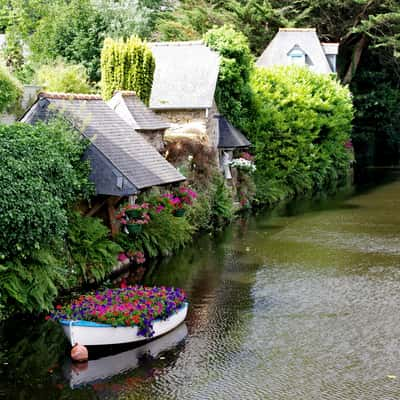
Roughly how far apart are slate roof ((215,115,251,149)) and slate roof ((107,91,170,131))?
5750 mm

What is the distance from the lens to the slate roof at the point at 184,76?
28969 millimetres

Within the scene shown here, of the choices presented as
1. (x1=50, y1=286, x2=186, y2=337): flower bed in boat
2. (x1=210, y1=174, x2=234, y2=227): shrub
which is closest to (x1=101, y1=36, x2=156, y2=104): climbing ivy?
(x1=210, y1=174, x2=234, y2=227): shrub

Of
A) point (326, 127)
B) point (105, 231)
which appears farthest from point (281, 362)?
point (326, 127)

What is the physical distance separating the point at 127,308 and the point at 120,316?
29cm

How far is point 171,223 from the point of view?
22578mm

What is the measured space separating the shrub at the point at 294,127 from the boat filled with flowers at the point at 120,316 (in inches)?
762

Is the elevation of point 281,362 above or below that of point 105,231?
below

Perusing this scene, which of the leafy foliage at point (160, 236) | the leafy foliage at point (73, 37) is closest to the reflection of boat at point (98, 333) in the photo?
the leafy foliage at point (160, 236)

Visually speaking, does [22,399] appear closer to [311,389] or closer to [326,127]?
[311,389]

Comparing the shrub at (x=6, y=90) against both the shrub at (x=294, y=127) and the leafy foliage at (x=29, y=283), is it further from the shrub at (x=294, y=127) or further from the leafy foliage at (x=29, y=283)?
the shrub at (x=294, y=127)

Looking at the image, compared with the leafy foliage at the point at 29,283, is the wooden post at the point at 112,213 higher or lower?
higher

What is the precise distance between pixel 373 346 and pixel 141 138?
10816 mm

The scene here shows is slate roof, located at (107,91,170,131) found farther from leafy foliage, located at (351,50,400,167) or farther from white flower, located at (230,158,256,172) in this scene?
leafy foliage, located at (351,50,400,167)

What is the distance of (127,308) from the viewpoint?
14.4m
